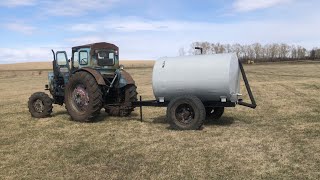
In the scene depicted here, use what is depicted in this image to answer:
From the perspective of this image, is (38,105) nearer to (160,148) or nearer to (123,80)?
(123,80)

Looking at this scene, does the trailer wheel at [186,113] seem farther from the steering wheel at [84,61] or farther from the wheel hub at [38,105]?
the wheel hub at [38,105]

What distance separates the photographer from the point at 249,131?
10.9m

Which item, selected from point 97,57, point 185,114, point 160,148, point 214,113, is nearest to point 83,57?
point 97,57

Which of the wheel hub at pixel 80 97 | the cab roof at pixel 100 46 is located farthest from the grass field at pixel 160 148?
the cab roof at pixel 100 46

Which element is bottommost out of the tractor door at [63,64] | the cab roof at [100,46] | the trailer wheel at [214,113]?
the trailer wheel at [214,113]

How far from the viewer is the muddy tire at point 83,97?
12281mm

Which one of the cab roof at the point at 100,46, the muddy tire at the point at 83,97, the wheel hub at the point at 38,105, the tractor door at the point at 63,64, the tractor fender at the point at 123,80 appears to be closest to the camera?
the muddy tire at the point at 83,97

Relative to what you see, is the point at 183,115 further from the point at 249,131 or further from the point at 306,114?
the point at 306,114

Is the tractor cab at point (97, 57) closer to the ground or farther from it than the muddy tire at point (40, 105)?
farther from it

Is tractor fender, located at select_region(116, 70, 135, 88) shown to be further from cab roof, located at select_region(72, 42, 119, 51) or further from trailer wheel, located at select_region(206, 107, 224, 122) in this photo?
trailer wheel, located at select_region(206, 107, 224, 122)

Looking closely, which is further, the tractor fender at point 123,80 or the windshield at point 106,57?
the tractor fender at point 123,80

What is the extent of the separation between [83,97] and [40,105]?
2.38 metres

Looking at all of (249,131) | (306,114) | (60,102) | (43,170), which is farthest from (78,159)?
(306,114)

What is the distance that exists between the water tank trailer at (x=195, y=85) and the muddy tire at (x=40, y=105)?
4.38m
